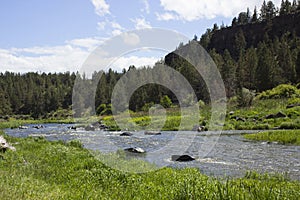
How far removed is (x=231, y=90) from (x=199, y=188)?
265ft

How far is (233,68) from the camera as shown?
295 ft

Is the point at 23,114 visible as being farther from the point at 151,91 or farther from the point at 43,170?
the point at 43,170

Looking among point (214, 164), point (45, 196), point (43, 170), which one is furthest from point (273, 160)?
point (45, 196)

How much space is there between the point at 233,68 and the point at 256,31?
237 ft

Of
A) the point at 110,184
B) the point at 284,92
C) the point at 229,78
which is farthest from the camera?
the point at 229,78

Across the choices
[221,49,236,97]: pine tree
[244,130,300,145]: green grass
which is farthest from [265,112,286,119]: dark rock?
[221,49,236,97]: pine tree

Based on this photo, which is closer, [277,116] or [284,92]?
[277,116]

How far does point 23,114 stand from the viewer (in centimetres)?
14675

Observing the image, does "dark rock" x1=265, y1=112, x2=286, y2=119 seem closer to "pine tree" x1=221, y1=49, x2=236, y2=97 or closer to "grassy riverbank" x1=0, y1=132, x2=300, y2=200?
"grassy riverbank" x1=0, y1=132, x2=300, y2=200

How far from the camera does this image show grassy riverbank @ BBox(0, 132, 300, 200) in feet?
30.1

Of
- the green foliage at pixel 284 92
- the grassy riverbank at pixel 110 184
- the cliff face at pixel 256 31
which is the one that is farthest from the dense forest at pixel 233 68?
the grassy riverbank at pixel 110 184

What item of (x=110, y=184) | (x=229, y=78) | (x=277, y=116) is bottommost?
(x=110, y=184)

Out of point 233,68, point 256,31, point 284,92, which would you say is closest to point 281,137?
point 284,92

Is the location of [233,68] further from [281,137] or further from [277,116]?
[281,137]
